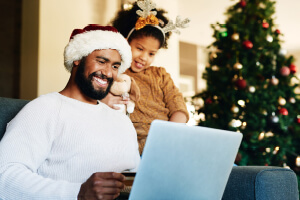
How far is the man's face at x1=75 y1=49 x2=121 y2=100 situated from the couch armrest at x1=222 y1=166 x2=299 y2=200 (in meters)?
0.62

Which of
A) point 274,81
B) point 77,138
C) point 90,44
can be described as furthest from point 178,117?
point 274,81

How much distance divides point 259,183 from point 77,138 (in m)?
0.65

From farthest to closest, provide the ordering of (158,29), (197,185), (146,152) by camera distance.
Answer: (158,29), (197,185), (146,152)

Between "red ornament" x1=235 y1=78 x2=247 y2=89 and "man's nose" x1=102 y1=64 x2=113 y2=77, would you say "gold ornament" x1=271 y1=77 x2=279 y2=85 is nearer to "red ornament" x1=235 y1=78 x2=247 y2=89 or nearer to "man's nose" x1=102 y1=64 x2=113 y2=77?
"red ornament" x1=235 y1=78 x2=247 y2=89

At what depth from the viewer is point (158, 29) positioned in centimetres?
192

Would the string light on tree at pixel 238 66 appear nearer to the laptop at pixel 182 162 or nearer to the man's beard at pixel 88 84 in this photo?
the man's beard at pixel 88 84

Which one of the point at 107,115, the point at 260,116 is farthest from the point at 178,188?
the point at 260,116

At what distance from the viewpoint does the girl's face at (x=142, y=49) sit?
1.90m

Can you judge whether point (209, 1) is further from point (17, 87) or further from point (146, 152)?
point (146, 152)

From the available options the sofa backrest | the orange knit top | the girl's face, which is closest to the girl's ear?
the orange knit top

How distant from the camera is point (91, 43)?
140 centimetres

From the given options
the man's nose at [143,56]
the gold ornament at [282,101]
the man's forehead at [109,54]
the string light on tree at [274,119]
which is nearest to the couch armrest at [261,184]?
the man's forehead at [109,54]

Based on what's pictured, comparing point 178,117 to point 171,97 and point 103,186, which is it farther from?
point 103,186

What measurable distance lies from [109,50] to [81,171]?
540 mm
